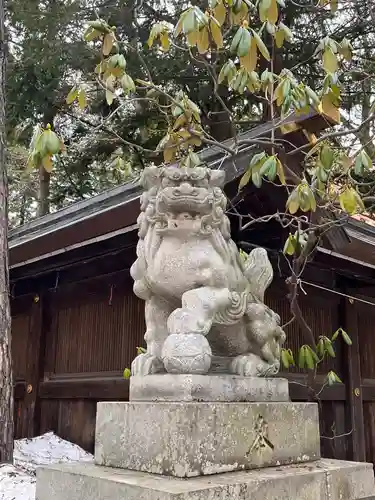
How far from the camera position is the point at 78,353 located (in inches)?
257

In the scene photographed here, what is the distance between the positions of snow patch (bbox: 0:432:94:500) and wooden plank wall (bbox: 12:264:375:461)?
1.09 ft

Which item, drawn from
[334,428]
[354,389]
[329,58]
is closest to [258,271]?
[329,58]

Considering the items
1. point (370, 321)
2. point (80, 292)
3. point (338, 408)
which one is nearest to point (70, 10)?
point (80, 292)

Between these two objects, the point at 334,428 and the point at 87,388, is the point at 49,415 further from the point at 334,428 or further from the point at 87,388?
the point at 334,428

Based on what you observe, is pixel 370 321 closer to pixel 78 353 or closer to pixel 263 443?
pixel 78 353

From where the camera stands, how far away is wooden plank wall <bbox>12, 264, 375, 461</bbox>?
599 cm

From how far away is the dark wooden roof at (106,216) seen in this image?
13.9ft

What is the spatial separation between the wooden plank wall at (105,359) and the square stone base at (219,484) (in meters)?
3.12

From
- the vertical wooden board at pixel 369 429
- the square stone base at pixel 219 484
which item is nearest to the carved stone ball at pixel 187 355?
the square stone base at pixel 219 484

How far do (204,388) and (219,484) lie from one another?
415 mm

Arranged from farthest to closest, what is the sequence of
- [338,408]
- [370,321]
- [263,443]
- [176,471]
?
[370,321]
[338,408]
[263,443]
[176,471]

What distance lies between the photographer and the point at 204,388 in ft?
7.77

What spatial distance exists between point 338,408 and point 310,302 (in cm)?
132

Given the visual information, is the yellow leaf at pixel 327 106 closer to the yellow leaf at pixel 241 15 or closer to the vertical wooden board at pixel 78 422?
the yellow leaf at pixel 241 15
